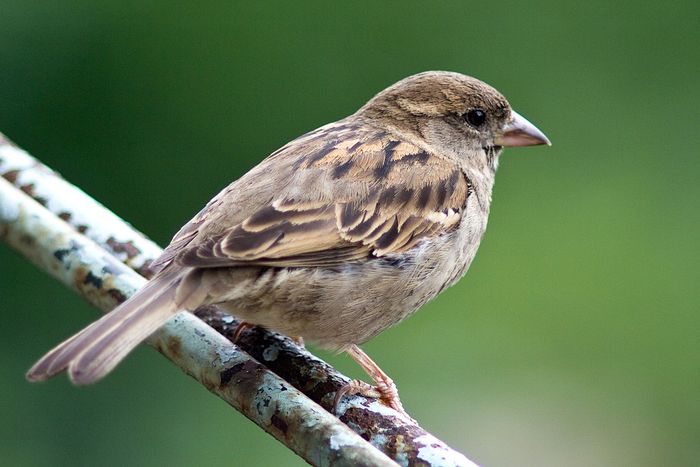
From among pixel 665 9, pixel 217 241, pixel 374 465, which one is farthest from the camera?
pixel 665 9

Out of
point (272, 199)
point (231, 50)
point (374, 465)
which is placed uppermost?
point (231, 50)

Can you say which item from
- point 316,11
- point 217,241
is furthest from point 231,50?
point 217,241

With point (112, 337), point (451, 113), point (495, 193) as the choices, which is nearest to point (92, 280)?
point (112, 337)

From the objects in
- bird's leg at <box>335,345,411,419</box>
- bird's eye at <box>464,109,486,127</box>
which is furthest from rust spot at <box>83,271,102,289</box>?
bird's eye at <box>464,109,486,127</box>

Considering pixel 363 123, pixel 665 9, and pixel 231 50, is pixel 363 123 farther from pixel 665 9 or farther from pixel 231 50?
pixel 665 9

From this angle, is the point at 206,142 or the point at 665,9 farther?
the point at 665,9

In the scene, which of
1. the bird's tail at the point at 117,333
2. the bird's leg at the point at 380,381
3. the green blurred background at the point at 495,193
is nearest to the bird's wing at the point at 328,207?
the bird's tail at the point at 117,333

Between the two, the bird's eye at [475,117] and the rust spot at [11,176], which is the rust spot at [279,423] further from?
the bird's eye at [475,117]
